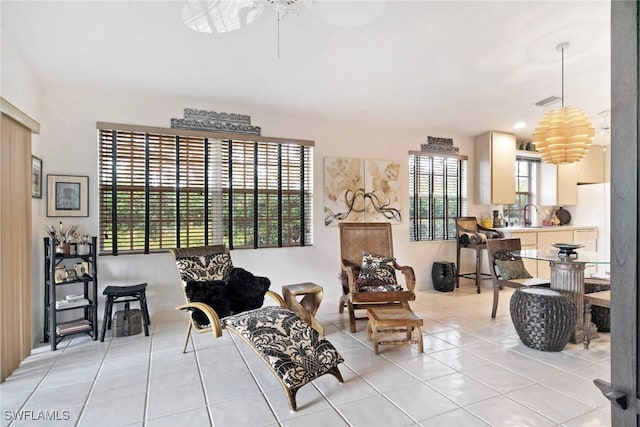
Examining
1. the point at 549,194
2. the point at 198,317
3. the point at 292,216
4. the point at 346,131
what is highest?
the point at 346,131

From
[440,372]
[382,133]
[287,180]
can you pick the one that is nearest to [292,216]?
[287,180]

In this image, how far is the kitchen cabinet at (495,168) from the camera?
5.75m

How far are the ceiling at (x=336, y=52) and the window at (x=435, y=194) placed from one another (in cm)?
131

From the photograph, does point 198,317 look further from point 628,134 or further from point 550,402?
point 628,134

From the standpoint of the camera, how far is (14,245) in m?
2.75

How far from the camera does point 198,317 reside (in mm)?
2924

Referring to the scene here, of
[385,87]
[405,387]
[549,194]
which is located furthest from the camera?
[549,194]

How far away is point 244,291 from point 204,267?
525 mm

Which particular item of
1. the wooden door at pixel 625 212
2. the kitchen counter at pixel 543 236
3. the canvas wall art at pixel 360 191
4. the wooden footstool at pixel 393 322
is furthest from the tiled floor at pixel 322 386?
the kitchen counter at pixel 543 236

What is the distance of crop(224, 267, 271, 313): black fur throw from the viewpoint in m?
3.24

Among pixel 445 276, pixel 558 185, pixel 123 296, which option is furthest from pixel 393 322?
pixel 558 185

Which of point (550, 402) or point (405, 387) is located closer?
point (550, 402)

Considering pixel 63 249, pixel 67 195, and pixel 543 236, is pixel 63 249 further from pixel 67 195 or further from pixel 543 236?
pixel 543 236

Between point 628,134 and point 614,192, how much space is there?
0.15 meters
